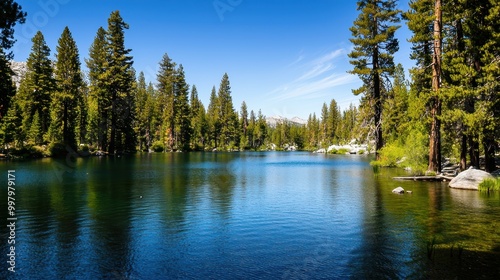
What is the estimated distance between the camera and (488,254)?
1043 cm

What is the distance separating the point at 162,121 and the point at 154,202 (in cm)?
8804

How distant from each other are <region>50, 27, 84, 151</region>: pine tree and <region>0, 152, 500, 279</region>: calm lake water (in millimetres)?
40825

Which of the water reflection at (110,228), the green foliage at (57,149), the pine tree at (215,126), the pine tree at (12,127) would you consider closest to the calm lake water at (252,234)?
the water reflection at (110,228)

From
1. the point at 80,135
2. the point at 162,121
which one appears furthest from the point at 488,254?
the point at 162,121

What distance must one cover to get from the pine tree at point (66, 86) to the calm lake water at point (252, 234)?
40825 mm

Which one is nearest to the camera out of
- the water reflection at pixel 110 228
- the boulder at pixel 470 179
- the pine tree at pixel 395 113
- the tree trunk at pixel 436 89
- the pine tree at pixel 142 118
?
the water reflection at pixel 110 228

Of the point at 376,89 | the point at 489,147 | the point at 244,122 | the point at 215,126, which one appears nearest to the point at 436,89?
the point at 489,147

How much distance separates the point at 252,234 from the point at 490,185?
18188mm

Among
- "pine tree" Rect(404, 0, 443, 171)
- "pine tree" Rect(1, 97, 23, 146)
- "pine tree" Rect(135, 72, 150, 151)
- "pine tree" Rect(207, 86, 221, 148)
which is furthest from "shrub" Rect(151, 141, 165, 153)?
"pine tree" Rect(404, 0, 443, 171)

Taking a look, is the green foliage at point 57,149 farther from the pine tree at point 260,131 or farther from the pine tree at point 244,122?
the pine tree at point 260,131

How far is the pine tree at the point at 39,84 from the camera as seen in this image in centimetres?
5945

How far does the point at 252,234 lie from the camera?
13.1m

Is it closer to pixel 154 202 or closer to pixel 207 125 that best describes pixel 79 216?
pixel 154 202

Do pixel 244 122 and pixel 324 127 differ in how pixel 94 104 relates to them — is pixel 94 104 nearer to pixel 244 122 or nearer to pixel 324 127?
pixel 244 122
